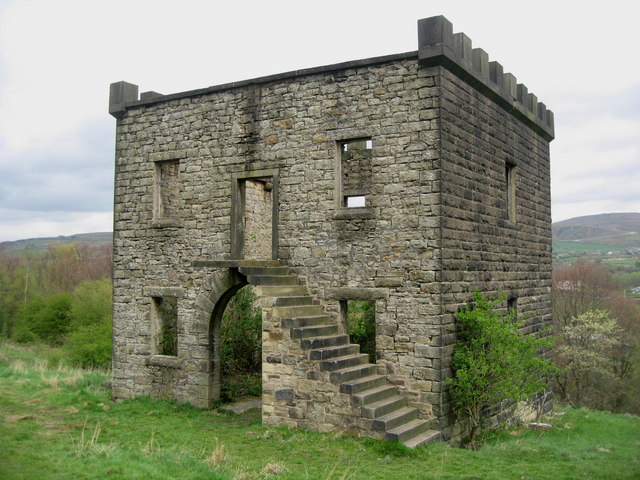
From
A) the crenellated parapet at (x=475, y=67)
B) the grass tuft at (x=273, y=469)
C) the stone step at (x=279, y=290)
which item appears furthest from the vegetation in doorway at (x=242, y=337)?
the crenellated parapet at (x=475, y=67)

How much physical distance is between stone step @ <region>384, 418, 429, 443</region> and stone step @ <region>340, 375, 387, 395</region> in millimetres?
799

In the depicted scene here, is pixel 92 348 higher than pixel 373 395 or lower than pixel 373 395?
lower

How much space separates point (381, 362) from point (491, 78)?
6102mm

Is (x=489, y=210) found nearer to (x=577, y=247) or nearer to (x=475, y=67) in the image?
(x=475, y=67)

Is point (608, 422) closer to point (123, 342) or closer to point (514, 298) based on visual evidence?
point (514, 298)

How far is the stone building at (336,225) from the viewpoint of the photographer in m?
9.66

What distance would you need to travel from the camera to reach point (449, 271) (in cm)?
985

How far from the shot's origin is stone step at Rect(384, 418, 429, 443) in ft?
28.2

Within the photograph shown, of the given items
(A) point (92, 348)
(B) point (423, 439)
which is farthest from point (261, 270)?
(A) point (92, 348)

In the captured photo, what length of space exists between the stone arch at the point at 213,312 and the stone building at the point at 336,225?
1.5 inches

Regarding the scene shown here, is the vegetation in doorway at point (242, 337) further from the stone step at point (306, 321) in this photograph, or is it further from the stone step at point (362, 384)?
the stone step at point (362, 384)

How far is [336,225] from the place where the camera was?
421 inches

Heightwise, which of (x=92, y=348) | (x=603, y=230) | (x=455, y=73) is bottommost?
(x=92, y=348)

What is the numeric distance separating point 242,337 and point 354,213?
21.8ft
